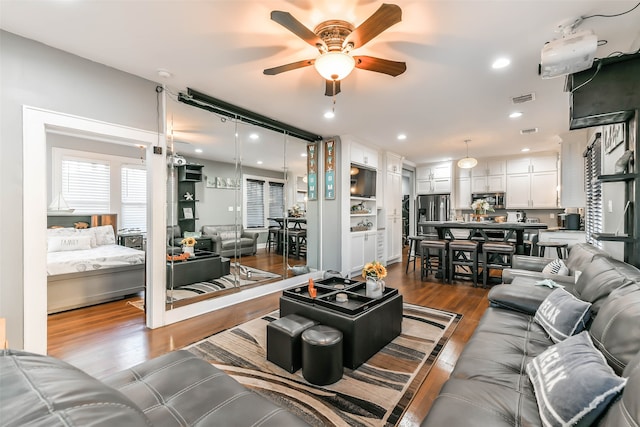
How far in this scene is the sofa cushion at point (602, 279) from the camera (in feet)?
5.51

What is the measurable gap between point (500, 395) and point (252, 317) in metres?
2.73

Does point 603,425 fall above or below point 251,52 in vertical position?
below

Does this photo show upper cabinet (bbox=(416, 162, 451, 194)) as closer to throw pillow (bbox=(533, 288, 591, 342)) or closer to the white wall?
throw pillow (bbox=(533, 288, 591, 342))

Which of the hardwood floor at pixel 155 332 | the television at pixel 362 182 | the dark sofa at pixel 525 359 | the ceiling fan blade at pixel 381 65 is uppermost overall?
the ceiling fan blade at pixel 381 65

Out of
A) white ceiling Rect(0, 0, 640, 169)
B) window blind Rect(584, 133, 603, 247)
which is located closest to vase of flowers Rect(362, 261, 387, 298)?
white ceiling Rect(0, 0, 640, 169)

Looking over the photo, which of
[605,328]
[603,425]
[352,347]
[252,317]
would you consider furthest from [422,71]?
[252,317]

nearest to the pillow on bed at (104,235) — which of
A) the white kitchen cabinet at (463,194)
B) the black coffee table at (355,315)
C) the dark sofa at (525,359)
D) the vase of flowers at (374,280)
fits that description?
the black coffee table at (355,315)

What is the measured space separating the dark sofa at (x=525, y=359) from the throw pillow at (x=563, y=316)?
0.23ft

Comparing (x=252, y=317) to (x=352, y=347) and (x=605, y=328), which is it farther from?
(x=605, y=328)

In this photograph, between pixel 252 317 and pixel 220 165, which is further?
pixel 220 165

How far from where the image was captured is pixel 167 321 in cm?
319

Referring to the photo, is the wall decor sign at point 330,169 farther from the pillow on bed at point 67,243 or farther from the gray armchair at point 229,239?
the pillow on bed at point 67,243

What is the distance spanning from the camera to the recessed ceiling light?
264 centimetres

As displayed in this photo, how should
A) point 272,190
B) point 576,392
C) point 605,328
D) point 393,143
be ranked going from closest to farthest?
point 576,392, point 605,328, point 272,190, point 393,143
